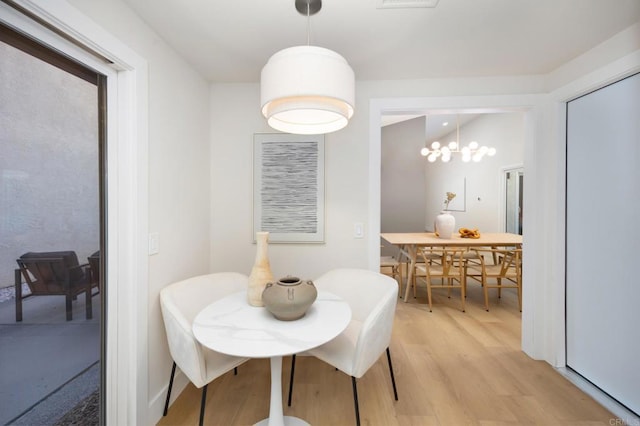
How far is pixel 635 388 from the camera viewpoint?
1.59 m

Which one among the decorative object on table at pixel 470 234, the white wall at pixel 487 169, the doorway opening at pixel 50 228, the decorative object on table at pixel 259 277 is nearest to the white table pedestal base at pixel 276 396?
the decorative object on table at pixel 259 277

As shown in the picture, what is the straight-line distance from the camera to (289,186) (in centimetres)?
223

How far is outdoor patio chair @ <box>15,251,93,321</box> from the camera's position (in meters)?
0.98

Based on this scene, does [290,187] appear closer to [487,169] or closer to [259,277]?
[259,277]

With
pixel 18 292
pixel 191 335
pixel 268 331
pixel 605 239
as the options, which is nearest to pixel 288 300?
pixel 268 331

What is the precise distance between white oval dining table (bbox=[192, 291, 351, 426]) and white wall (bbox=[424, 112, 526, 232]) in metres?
4.85

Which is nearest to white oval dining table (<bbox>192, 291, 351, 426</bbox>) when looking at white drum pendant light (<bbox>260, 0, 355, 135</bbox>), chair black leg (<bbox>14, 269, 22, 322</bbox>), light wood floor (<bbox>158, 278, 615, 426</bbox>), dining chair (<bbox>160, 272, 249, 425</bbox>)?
dining chair (<bbox>160, 272, 249, 425</bbox>)

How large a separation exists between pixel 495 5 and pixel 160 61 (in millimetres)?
1920

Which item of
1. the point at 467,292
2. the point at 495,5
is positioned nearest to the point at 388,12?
the point at 495,5

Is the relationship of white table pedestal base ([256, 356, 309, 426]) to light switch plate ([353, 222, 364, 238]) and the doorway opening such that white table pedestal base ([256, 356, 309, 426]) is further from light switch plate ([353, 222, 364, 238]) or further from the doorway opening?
light switch plate ([353, 222, 364, 238])

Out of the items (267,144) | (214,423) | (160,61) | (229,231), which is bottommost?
(214,423)

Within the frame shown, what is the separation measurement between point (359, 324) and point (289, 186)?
3.97 feet

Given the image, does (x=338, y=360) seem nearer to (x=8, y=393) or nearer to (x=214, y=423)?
(x=214, y=423)

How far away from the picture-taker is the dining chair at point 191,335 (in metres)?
→ 1.27
